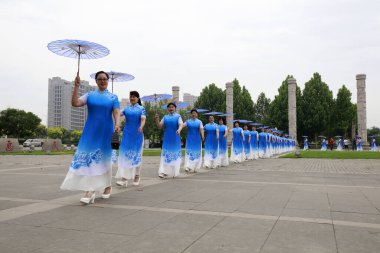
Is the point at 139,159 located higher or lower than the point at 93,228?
higher

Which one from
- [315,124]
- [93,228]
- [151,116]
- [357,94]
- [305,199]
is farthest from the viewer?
[151,116]

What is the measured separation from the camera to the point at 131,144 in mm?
8398

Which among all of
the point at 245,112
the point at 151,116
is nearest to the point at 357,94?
the point at 245,112

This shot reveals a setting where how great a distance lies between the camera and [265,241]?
3580 mm

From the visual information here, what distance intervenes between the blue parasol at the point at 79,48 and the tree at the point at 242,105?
55875mm

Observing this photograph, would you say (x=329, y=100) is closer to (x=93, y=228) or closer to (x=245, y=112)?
(x=245, y=112)

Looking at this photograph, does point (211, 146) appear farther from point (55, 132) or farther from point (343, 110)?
point (55, 132)

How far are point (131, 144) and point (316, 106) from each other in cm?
5309

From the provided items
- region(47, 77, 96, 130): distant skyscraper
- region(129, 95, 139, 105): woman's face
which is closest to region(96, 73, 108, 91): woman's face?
region(129, 95, 139, 105): woman's face

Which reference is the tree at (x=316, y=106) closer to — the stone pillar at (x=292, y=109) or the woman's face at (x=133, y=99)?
the stone pillar at (x=292, y=109)

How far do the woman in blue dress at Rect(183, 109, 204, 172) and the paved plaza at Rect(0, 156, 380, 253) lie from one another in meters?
4.80

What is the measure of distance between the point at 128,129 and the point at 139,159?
75 centimetres

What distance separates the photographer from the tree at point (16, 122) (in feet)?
214

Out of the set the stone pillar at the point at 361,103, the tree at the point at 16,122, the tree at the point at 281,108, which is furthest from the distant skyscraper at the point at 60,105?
the stone pillar at the point at 361,103
